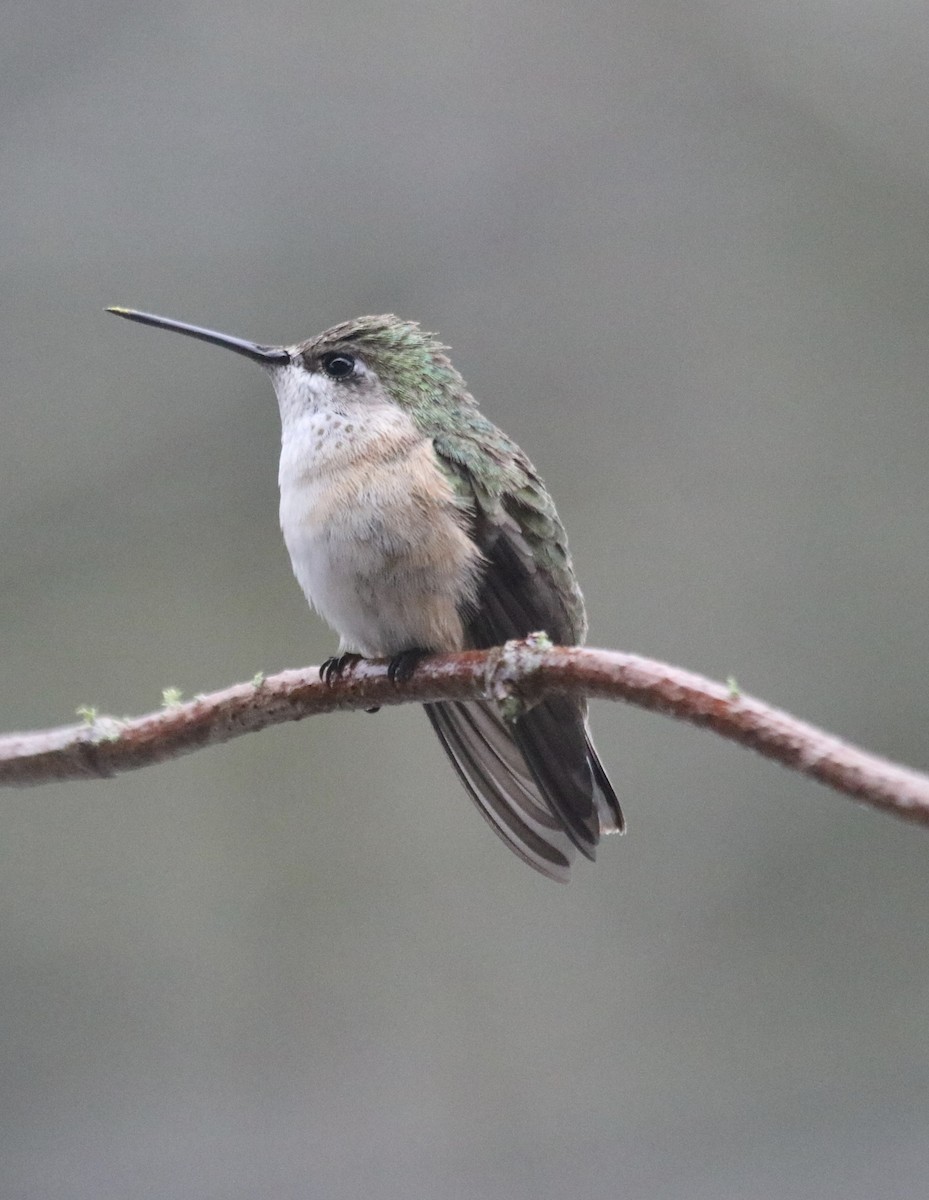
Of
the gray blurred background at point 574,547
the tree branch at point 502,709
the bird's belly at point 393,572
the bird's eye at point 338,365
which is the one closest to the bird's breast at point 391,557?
the bird's belly at point 393,572

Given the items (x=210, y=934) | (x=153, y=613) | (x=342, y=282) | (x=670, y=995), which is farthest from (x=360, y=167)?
(x=670, y=995)

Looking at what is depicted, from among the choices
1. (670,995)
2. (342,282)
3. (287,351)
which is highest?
(342,282)

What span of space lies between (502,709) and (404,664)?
0.28 m

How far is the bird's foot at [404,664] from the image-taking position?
132 cm

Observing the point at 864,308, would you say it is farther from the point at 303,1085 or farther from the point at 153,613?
the point at 303,1085

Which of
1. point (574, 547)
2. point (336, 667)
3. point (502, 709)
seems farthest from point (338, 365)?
point (574, 547)

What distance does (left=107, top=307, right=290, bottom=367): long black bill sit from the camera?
5.10 ft

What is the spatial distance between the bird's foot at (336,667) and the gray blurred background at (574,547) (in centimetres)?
269

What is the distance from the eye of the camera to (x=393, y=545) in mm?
1550

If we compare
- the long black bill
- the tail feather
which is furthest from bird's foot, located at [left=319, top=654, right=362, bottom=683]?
the long black bill

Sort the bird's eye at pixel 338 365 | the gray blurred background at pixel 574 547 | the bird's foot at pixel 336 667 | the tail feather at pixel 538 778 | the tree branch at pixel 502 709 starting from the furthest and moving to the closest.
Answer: the gray blurred background at pixel 574 547, the bird's eye at pixel 338 365, the tail feather at pixel 538 778, the bird's foot at pixel 336 667, the tree branch at pixel 502 709

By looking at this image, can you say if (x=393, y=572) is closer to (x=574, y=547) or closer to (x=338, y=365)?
(x=338, y=365)

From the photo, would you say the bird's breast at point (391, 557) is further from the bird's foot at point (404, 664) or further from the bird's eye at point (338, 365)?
the bird's eye at point (338, 365)

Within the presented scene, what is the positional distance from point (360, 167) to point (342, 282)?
1.41ft
